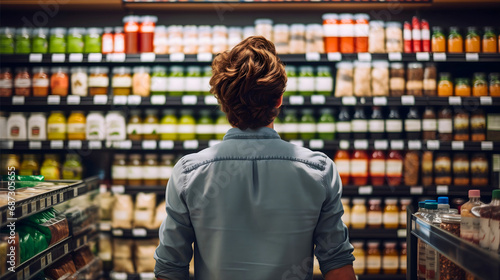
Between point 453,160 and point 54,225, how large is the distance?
3085 mm

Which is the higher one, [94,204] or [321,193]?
[321,193]

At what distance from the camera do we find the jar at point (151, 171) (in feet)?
11.6

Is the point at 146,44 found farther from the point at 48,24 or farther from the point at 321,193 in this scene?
the point at 321,193

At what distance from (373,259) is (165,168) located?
6.28ft

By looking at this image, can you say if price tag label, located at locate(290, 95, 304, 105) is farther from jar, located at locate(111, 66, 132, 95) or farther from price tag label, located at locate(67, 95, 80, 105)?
price tag label, located at locate(67, 95, 80, 105)

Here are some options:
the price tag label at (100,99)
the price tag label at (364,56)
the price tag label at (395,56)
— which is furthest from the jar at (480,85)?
the price tag label at (100,99)

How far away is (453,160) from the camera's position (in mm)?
3510

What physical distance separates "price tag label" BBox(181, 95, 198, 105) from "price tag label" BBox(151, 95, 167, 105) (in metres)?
0.15

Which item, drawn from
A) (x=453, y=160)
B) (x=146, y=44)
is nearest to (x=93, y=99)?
(x=146, y=44)

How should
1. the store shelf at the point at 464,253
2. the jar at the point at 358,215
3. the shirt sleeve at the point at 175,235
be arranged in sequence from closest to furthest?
the store shelf at the point at 464,253, the shirt sleeve at the point at 175,235, the jar at the point at 358,215

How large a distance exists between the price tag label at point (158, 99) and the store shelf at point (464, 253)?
238cm

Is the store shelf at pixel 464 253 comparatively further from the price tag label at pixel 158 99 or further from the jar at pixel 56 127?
the jar at pixel 56 127

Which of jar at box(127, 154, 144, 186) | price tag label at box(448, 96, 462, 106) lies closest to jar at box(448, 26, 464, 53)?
price tag label at box(448, 96, 462, 106)

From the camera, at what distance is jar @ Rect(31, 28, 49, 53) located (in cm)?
352
